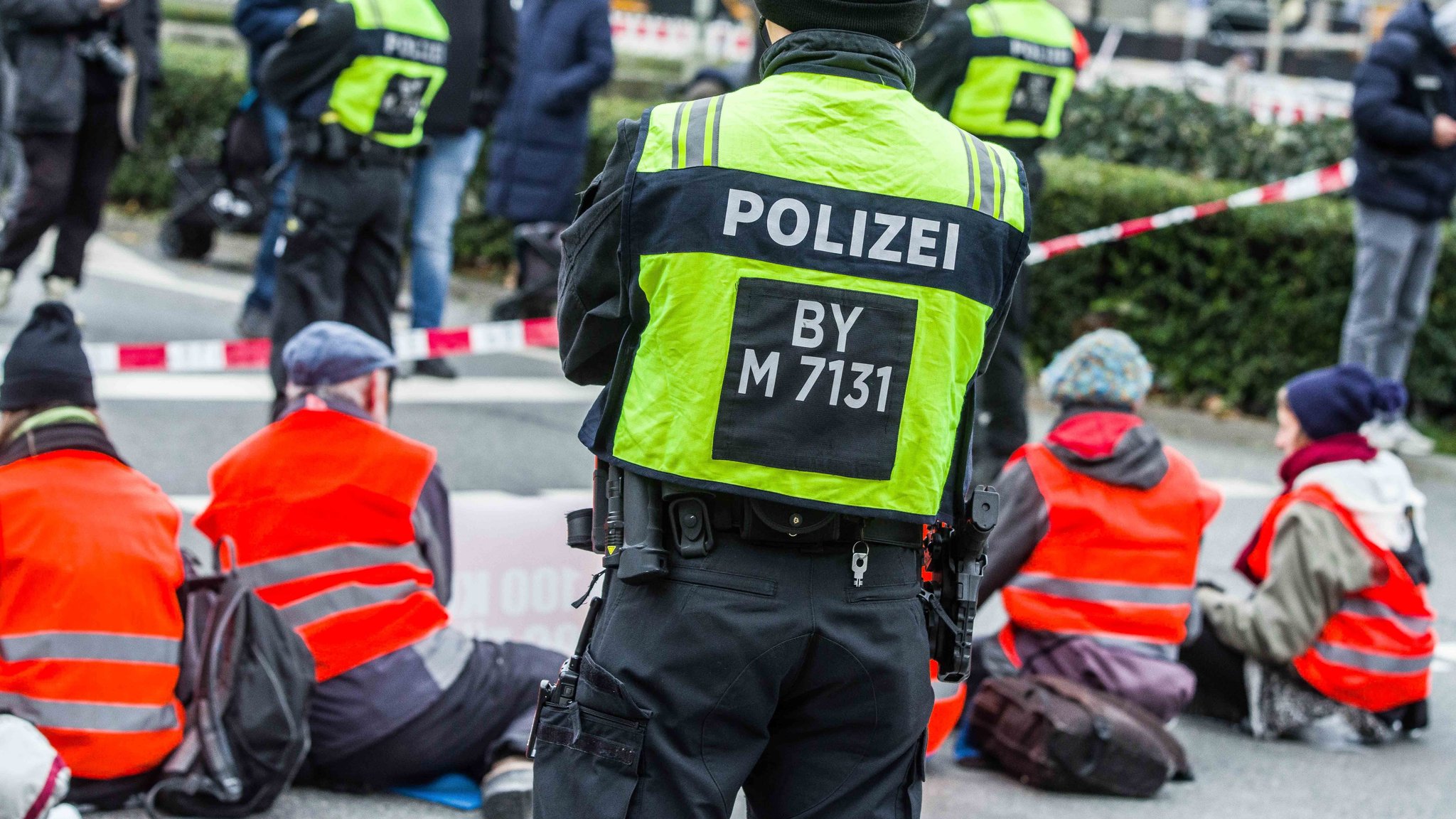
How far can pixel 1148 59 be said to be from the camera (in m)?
30.0

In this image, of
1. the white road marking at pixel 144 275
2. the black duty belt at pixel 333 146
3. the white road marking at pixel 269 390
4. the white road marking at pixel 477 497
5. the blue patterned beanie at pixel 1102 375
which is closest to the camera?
the blue patterned beanie at pixel 1102 375

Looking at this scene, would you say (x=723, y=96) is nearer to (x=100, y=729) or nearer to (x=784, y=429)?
(x=784, y=429)

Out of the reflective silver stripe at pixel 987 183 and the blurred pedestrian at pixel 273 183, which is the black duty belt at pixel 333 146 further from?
the reflective silver stripe at pixel 987 183

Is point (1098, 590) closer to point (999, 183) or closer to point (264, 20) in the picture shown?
point (999, 183)

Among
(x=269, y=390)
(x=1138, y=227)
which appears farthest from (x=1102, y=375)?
(x=1138, y=227)

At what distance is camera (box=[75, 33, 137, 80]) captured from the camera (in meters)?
7.71

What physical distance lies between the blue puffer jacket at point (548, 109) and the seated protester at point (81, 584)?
5586 millimetres

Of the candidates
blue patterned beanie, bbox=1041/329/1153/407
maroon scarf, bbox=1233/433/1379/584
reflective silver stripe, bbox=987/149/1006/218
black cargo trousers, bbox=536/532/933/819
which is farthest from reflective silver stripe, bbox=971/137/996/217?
maroon scarf, bbox=1233/433/1379/584

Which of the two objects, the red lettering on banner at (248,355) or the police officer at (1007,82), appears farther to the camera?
the red lettering on banner at (248,355)

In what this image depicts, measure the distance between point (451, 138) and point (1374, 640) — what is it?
484 centimetres

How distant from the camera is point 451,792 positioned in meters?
4.20

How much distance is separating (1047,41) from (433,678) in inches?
146

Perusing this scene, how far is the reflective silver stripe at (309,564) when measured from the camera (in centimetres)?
412

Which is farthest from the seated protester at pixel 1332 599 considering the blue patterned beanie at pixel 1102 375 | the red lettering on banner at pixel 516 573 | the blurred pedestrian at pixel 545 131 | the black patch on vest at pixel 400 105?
the blurred pedestrian at pixel 545 131
